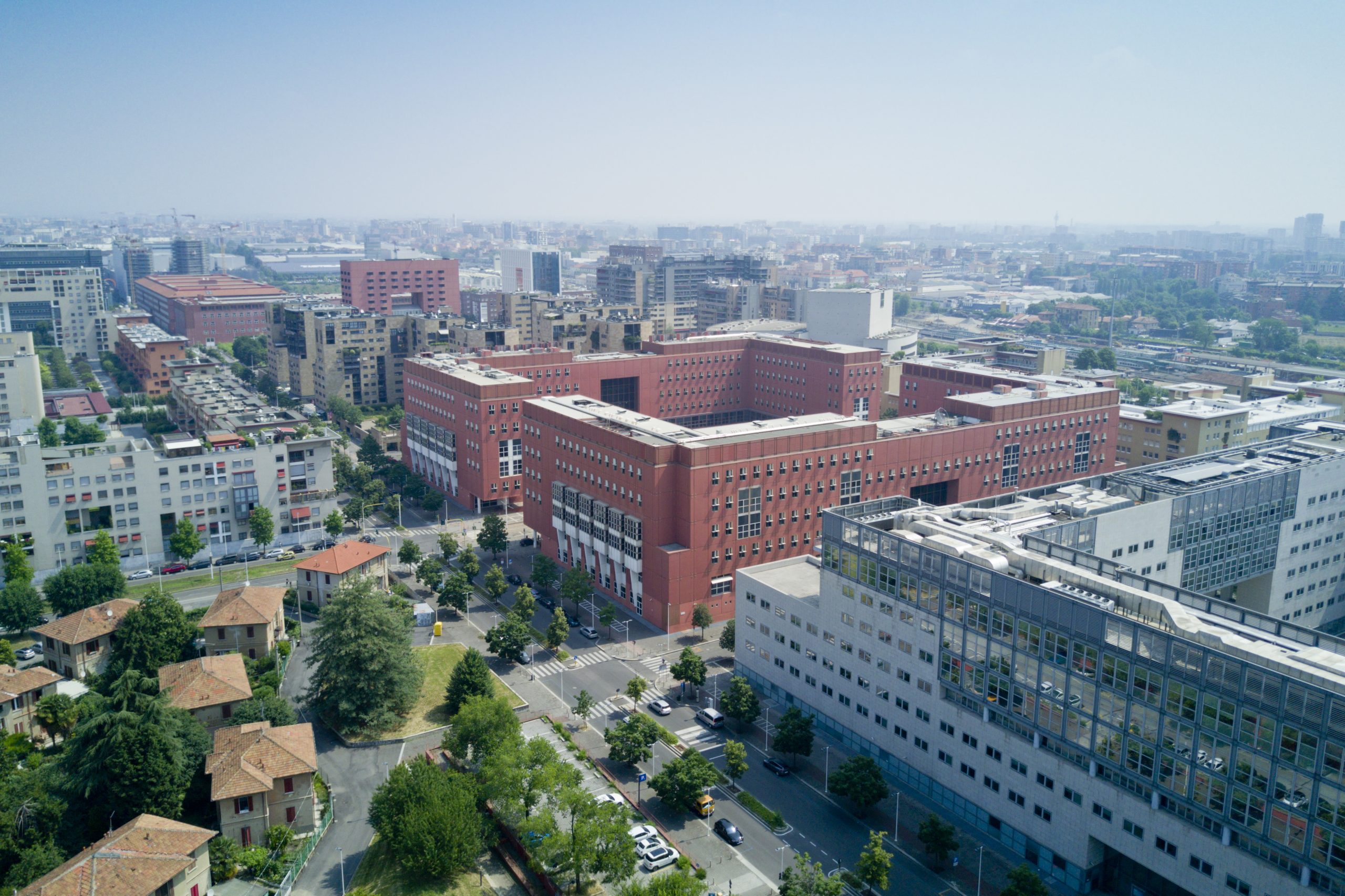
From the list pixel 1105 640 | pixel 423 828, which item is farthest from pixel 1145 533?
pixel 423 828

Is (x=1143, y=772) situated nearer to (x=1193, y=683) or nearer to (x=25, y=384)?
(x=1193, y=683)

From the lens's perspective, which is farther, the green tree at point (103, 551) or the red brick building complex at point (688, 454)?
the green tree at point (103, 551)

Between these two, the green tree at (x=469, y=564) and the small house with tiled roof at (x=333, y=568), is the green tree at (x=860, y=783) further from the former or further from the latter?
the small house with tiled roof at (x=333, y=568)

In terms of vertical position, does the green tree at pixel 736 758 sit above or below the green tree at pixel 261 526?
below

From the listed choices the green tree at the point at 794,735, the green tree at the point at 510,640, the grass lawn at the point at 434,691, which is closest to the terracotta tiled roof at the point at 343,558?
the grass lawn at the point at 434,691

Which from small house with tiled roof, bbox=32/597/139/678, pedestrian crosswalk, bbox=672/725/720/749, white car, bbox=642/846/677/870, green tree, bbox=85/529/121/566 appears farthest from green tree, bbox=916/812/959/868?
green tree, bbox=85/529/121/566
